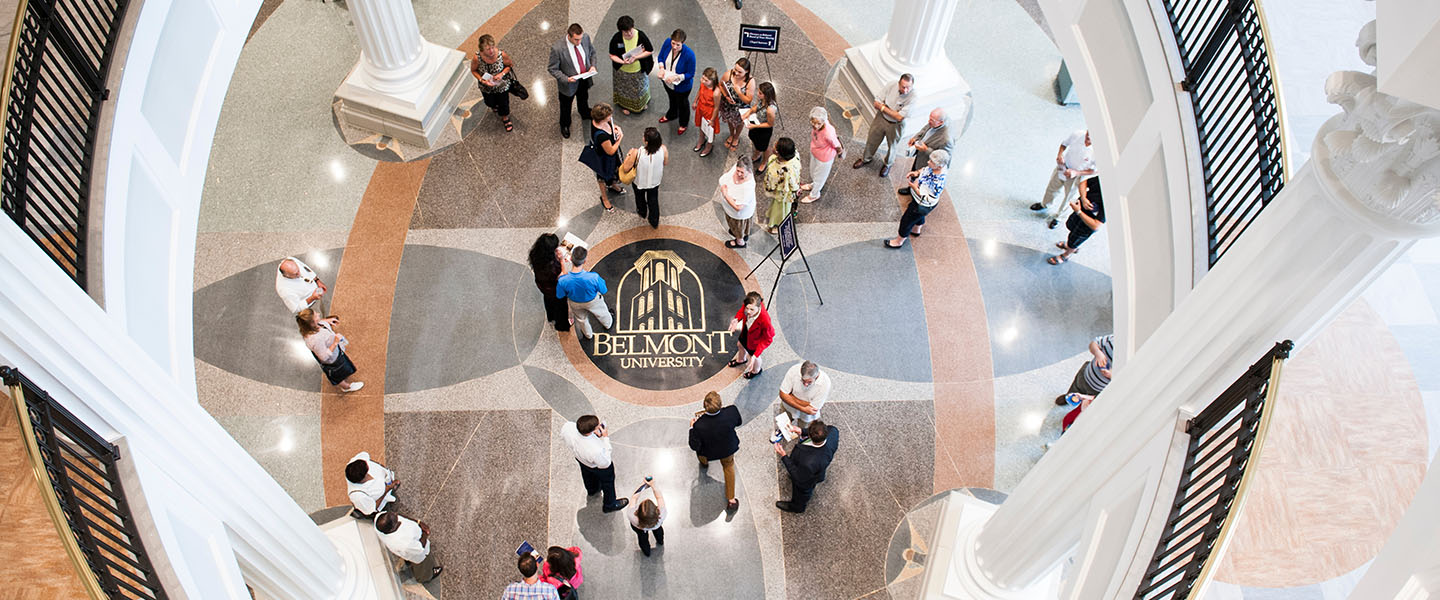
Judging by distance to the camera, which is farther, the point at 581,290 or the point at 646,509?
the point at 581,290

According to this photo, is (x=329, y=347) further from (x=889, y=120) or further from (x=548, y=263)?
(x=889, y=120)

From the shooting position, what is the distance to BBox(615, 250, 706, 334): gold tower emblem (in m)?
8.25

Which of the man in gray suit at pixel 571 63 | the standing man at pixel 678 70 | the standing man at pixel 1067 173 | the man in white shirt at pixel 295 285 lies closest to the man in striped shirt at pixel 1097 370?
the standing man at pixel 1067 173

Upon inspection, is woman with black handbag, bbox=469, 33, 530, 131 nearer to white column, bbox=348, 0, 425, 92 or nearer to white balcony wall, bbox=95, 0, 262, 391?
white column, bbox=348, 0, 425, 92

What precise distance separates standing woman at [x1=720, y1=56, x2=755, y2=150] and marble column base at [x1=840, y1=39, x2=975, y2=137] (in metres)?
1.53

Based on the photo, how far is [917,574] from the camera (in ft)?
23.1

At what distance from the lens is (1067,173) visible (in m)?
8.38

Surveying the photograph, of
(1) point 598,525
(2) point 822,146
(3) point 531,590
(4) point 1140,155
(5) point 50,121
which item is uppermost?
(2) point 822,146

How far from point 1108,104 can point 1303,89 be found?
537cm

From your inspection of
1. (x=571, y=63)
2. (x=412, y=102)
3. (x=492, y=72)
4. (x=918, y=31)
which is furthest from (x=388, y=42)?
(x=918, y=31)

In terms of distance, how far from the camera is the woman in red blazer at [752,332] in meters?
7.13

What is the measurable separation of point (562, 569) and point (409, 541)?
3.92 feet

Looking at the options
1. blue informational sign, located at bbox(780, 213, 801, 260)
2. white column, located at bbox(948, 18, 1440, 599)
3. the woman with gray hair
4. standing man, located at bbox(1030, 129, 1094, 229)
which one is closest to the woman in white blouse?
blue informational sign, located at bbox(780, 213, 801, 260)

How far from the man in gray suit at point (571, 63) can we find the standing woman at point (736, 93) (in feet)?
4.43
